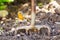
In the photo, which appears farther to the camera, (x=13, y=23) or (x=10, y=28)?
(x=13, y=23)

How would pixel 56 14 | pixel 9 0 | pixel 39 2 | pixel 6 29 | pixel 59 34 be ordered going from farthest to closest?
pixel 39 2 < pixel 9 0 < pixel 56 14 < pixel 6 29 < pixel 59 34

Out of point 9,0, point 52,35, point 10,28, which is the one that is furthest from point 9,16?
point 52,35

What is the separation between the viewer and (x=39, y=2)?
13.1 feet

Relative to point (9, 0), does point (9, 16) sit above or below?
below

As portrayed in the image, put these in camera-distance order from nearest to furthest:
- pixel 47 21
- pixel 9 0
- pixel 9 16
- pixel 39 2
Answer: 1. pixel 47 21
2. pixel 9 16
3. pixel 9 0
4. pixel 39 2

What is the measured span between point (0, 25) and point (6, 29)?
0.24 meters

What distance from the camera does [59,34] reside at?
7.75ft

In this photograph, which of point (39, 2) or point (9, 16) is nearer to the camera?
point (9, 16)

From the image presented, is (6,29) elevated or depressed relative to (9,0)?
depressed

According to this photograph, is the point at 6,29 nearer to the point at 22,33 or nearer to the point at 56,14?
the point at 22,33

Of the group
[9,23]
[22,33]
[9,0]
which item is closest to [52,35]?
[22,33]

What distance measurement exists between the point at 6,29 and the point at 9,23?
26 cm

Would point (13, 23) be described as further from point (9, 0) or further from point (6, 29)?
point (9, 0)

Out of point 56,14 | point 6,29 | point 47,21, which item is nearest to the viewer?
point 6,29
